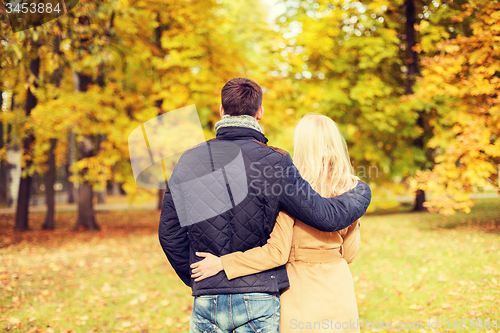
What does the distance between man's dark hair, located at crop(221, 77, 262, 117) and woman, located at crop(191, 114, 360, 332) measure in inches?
18.1

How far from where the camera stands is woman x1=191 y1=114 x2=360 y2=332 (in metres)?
2.05

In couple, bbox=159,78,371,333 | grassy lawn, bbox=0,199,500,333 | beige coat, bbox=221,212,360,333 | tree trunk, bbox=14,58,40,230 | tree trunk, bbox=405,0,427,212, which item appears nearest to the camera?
couple, bbox=159,78,371,333

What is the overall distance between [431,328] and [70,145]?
20.6m

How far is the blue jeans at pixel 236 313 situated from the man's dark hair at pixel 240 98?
0.95 m

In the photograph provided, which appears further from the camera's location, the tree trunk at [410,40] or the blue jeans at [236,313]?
the tree trunk at [410,40]

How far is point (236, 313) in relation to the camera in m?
1.79

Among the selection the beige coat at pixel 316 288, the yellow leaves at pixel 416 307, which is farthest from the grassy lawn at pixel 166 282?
the beige coat at pixel 316 288

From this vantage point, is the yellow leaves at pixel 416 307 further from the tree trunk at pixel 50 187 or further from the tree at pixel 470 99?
the tree trunk at pixel 50 187

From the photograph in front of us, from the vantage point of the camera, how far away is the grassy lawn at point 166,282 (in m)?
4.77

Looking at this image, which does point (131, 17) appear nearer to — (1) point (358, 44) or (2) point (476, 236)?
(1) point (358, 44)

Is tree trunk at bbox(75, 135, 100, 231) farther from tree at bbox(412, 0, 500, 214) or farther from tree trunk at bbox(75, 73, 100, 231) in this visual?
tree at bbox(412, 0, 500, 214)

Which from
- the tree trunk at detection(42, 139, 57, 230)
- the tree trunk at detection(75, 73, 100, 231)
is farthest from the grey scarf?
the tree trunk at detection(42, 139, 57, 230)

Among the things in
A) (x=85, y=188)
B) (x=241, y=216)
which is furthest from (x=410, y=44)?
(x=241, y=216)

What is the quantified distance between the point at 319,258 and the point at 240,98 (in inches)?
40.8
